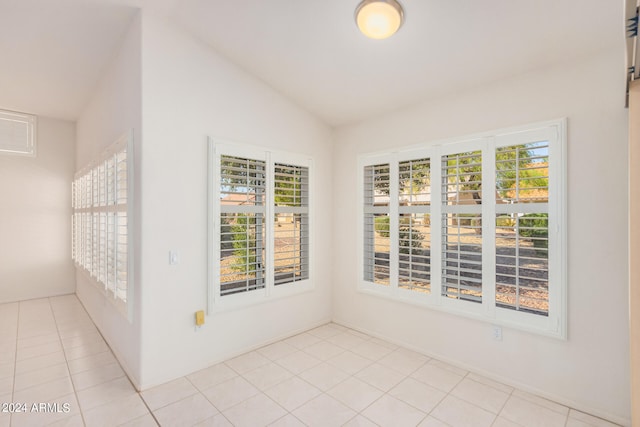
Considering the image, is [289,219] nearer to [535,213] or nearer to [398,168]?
[398,168]

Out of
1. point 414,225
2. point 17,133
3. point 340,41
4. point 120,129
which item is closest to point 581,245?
point 414,225

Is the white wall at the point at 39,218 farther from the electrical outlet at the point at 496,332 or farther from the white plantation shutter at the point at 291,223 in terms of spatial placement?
the electrical outlet at the point at 496,332

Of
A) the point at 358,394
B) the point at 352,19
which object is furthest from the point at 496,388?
the point at 352,19

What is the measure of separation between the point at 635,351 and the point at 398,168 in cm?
246

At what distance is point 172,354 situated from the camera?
2.81 meters

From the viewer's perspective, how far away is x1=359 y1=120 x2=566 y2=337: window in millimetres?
2533

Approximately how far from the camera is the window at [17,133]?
490 cm

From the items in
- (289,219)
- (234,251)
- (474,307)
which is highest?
(289,219)

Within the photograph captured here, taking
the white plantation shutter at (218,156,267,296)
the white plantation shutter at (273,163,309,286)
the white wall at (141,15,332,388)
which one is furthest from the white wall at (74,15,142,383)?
the white plantation shutter at (273,163,309,286)

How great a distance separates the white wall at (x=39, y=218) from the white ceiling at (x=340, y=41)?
73.1 inches

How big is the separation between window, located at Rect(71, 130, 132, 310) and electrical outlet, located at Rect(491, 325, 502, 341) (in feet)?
10.5

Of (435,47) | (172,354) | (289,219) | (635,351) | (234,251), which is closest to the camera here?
(635,351)

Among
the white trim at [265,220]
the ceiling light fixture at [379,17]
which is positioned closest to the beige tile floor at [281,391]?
the white trim at [265,220]

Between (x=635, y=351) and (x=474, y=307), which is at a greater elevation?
(x=635, y=351)
